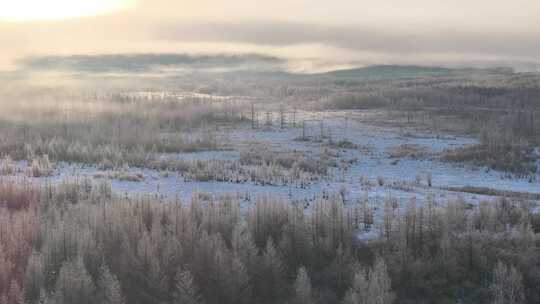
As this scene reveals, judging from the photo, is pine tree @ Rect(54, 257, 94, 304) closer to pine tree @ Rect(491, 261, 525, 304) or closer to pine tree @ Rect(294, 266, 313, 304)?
pine tree @ Rect(294, 266, 313, 304)

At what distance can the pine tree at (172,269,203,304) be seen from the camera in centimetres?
904

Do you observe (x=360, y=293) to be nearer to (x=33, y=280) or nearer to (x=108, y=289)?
(x=108, y=289)

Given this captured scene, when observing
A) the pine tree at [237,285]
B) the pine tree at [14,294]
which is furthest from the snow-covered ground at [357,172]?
the pine tree at [14,294]

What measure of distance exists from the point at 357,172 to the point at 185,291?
90.1 feet

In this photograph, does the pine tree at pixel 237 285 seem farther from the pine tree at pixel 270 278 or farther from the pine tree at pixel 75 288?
the pine tree at pixel 75 288

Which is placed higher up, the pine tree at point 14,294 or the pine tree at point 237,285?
the pine tree at point 14,294

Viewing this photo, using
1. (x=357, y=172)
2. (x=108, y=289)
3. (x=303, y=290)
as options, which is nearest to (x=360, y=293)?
(x=303, y=290)

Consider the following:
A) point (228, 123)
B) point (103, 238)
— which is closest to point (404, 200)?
point (103, 238)

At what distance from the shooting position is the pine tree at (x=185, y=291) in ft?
29.7

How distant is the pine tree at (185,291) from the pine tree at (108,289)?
0.87 metres

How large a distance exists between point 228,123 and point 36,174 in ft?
186

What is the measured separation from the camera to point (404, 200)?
1817cm

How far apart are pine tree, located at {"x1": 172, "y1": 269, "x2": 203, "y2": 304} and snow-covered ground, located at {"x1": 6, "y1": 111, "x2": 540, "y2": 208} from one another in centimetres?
660

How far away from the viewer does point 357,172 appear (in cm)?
3594
